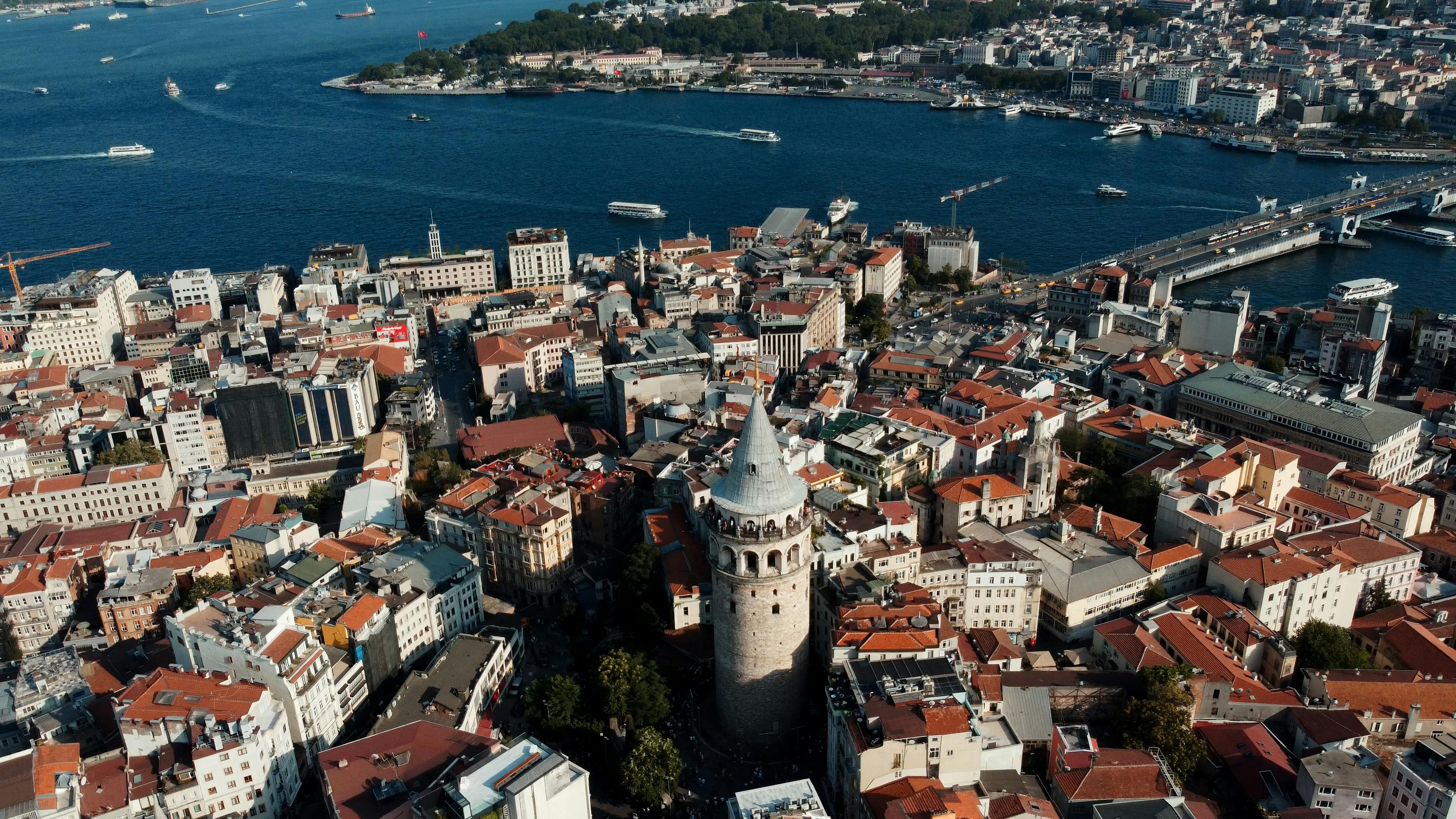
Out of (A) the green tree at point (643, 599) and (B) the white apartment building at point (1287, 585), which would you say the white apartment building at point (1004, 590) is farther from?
(A) the green tree at point (643, 599)

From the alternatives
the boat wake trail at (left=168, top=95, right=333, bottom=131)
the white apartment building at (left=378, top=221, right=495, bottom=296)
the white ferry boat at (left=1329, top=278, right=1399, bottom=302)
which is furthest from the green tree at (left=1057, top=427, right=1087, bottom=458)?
the boat wake trail at (left=168, top=95, right=333, bottom=131)

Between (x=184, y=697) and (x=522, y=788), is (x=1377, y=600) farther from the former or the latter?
→ (x=184, y=697)

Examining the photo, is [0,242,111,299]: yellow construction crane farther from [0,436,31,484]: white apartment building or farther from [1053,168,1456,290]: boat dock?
[1053,168,1456,290]: boat dock

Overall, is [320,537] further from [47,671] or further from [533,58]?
[533,58]

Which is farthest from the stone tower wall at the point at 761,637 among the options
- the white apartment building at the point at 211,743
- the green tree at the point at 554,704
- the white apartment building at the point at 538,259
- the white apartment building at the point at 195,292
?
the white apartment building at the point at 195,292

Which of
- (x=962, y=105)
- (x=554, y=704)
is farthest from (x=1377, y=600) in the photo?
(x=962, y=105)
